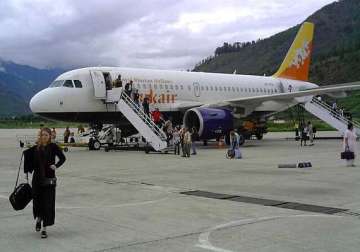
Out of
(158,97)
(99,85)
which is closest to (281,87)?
(158,97)

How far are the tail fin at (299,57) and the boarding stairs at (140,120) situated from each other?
14225 millimetres

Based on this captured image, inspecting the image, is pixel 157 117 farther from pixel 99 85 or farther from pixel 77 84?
pixel 77 84

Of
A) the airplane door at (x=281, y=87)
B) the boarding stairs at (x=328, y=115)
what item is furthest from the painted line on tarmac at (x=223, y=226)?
the airplane door at (x=281, y=87)

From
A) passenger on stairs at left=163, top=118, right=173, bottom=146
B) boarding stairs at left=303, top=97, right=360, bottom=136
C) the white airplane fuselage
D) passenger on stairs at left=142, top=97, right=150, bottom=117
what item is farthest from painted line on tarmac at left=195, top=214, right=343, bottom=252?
boarding stairs at left=303, top=97, right=360, bottom=136

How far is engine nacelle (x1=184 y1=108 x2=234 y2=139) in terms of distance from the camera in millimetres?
24250

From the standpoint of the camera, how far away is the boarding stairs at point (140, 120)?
22031 millimetres

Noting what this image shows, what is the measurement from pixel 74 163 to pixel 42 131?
1104 cm

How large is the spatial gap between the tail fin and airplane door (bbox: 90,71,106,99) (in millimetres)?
14781

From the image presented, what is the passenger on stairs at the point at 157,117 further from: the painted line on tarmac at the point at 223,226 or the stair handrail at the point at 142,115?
the painted line on tarmac at the point at 223,226

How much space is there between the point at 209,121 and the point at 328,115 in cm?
969

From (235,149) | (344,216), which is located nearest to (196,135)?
(235,149)

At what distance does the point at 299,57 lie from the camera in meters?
34.4

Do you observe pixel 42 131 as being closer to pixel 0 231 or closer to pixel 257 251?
pixel 0 231

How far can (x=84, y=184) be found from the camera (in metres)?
12.1
